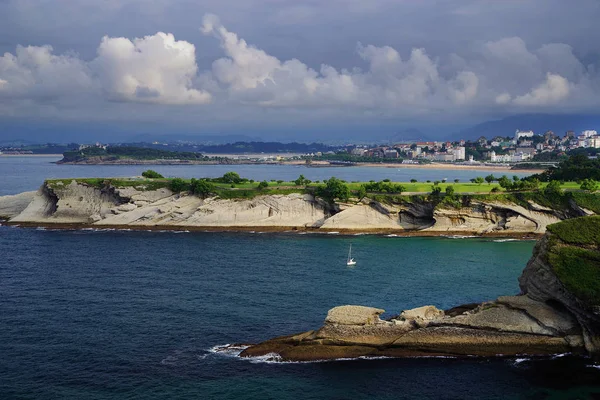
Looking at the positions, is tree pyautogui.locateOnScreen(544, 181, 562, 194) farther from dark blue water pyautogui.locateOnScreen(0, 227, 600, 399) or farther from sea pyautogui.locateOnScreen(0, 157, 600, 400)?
sea pyautogui.locateOnScreen(0, 157, 600, 400)

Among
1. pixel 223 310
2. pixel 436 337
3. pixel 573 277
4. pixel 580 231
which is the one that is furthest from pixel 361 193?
pixel 573 277

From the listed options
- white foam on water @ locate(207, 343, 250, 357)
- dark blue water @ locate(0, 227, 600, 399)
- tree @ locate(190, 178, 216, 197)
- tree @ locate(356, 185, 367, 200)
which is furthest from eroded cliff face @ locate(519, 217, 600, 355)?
tree @ locate(190, 178, 216, 197)

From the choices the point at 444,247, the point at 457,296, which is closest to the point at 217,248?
the point at 444,247

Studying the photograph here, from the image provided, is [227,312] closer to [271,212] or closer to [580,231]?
[580,231]

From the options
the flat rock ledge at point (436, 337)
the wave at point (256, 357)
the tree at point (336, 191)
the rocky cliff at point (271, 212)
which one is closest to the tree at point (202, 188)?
the rocky cliff at point (271, 212)

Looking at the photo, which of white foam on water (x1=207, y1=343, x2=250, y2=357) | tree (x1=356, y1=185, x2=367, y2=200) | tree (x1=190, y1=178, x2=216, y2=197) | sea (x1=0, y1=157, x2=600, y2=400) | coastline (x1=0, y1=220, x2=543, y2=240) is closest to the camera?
sea (x1=0, y1=157, x2=600, y2=400)

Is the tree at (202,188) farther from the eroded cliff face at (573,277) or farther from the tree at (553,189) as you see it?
the eroded cliff face at (573,277)

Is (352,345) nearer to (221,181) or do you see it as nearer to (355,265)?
(355,265)
